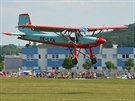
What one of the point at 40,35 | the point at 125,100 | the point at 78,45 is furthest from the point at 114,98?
the point at 40,35

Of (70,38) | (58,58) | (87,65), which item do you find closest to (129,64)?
(87,65)

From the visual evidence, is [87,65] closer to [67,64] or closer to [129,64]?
[67,64]

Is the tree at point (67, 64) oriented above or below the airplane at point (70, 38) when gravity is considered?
above

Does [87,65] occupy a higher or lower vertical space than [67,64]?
lower

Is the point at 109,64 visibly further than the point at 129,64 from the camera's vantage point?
Yes

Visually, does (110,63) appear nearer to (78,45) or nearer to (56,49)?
(56,49)

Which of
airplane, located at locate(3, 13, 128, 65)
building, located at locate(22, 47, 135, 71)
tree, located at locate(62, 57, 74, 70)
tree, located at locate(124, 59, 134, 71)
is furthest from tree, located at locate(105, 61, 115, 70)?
airplane, located at locate(3, 13, 128, 65)

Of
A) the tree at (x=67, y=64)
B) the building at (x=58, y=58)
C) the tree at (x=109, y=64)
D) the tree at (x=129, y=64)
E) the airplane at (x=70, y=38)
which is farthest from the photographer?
the building at (x=58, y=58)

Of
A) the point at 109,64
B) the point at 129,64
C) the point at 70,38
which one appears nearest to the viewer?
the point at 70,38

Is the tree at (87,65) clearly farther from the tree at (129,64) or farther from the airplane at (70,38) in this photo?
the airplane at (70,38)

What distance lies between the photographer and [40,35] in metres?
50.1

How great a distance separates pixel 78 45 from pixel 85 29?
1.34 m

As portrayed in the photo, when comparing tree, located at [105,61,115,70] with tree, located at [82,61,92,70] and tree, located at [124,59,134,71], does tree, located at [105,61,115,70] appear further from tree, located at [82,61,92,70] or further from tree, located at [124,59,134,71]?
tree, located at [82,61,92,70]

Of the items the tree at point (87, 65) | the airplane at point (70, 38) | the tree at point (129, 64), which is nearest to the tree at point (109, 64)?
the tree at point (129, 64)
